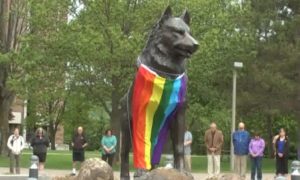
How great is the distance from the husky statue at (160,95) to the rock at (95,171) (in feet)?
5.03

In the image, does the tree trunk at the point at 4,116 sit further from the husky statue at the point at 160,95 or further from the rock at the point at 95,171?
the rock at the point at 95,171

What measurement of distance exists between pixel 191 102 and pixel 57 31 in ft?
27.2

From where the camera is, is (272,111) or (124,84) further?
(272,111)

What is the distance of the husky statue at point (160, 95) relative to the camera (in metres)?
11.3

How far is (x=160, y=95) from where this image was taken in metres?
11.4

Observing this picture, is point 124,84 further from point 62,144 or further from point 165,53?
point 62,144

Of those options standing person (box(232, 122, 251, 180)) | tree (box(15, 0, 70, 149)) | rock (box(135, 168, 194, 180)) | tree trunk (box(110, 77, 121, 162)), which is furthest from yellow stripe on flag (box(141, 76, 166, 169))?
tree (box(15, 0, 70, 149))

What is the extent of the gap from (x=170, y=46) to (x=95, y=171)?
2631 millimetres

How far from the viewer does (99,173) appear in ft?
32.7

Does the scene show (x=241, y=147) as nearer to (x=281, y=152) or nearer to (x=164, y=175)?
(x=281, y=152)

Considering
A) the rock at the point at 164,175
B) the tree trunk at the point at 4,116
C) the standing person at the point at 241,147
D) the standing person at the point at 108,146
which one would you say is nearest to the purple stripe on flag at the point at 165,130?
the rock at the point at 164,175

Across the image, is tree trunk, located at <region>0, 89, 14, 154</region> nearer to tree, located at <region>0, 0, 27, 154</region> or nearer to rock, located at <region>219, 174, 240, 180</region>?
tree, located at <region>0, 0, 27, 154</region>

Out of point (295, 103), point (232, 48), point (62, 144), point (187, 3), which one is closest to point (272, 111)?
point (295, 103)

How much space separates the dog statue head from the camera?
→ 11.1m
